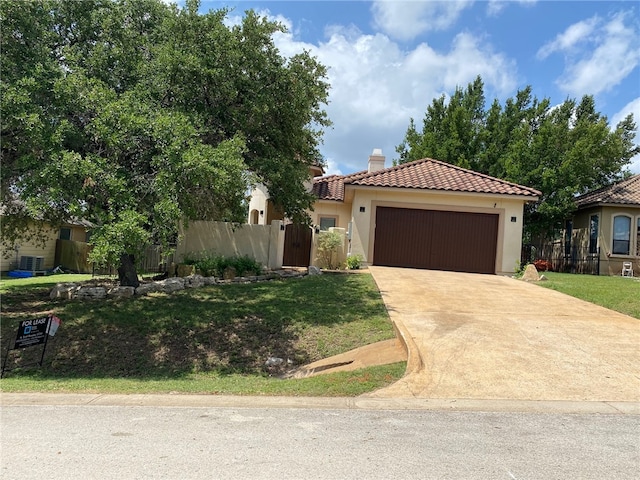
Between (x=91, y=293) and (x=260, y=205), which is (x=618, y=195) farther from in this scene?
(x=91, y=293)

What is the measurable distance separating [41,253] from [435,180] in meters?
21.1

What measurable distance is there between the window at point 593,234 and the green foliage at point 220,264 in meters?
16.6

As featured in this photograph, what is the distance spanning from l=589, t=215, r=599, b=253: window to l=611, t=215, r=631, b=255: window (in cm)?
78

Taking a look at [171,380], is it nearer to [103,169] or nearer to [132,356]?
[132,356]

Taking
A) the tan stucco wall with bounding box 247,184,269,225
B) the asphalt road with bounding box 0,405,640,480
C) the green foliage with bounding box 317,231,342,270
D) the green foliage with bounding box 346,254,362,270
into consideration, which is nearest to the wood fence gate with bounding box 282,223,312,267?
the green foliage with bounding box 317,231,342,270

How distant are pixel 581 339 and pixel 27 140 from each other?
10877 mm

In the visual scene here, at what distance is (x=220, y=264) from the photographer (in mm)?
15055

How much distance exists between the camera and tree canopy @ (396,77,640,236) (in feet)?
79.8

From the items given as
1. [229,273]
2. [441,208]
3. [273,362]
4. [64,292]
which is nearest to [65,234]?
[64,292]

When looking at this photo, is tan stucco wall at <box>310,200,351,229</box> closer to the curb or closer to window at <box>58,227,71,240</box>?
the curb

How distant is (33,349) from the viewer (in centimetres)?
941

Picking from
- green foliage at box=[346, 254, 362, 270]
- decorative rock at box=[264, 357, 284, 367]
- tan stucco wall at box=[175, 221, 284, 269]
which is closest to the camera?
decorative rock at box=[264, 357, 284, 367]


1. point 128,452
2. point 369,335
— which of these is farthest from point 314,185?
point 128,452

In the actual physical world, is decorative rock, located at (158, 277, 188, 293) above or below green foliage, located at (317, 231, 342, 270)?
below
